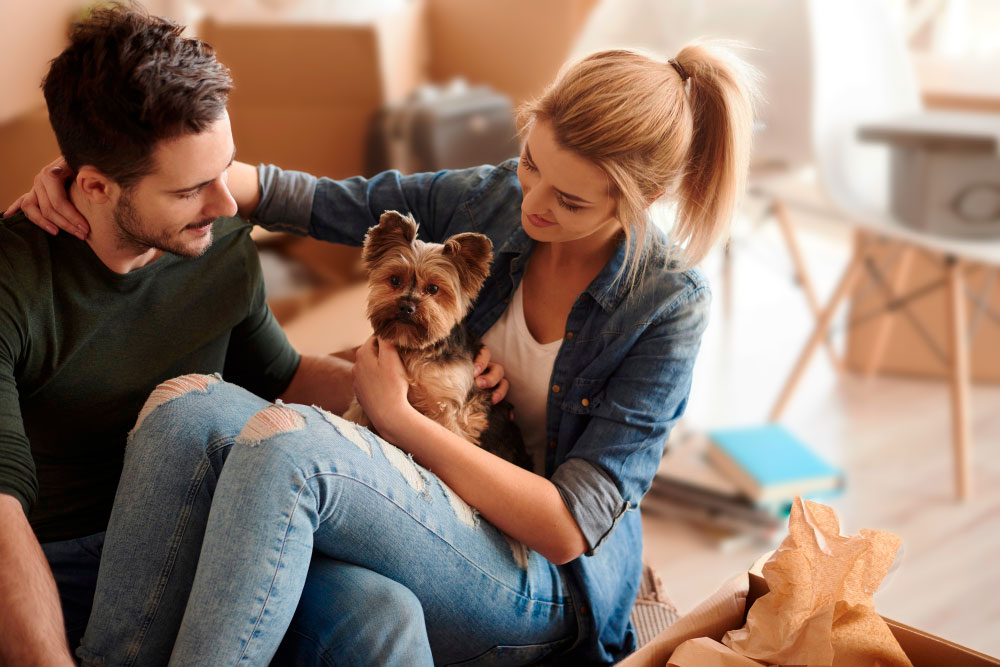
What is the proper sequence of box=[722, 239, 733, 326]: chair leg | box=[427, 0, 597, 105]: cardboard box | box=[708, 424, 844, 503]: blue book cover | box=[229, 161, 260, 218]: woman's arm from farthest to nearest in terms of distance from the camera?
box=[427, 0, 597, 105]: cardboard box, box=[722, 239, 733, 326]: chair leg, box=[708, 424, 844, 503]: blue book cover, box=[229, 161, 260, 218]: woman's arm

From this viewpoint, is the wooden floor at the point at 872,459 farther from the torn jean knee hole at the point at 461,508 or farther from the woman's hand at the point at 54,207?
the woman's hand at the point at 54,207

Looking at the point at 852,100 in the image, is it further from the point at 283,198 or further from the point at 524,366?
the point at 283,198

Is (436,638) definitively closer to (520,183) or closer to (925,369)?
(520,183)

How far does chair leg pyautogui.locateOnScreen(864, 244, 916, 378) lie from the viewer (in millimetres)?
3307

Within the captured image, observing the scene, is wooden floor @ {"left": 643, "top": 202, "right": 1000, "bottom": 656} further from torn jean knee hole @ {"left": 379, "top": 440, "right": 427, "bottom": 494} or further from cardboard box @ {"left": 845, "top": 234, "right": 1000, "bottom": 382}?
torn jean knee hole @ {"left": 379, "top": 440, "right": 427, "bottom": 494}

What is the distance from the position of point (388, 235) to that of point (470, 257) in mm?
130

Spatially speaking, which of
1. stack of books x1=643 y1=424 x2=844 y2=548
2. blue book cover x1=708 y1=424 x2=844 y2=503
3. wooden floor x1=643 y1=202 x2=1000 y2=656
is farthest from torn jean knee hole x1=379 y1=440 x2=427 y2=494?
blue book cover x1=708 y1=424 x2=844 y2=503

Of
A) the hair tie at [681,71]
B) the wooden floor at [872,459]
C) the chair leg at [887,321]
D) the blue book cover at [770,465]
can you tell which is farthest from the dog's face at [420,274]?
the chair leg at [887,321]

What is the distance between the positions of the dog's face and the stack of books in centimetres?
133

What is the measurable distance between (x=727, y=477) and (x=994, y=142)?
1.18m

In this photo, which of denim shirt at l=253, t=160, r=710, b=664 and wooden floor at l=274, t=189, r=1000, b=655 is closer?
denim shirt at l=253, t=160, r=710, b=664

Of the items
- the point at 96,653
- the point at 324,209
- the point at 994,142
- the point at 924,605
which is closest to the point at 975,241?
the point at 994,142

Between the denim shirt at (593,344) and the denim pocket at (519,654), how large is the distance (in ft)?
0.10

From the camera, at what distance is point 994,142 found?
2531 mm
